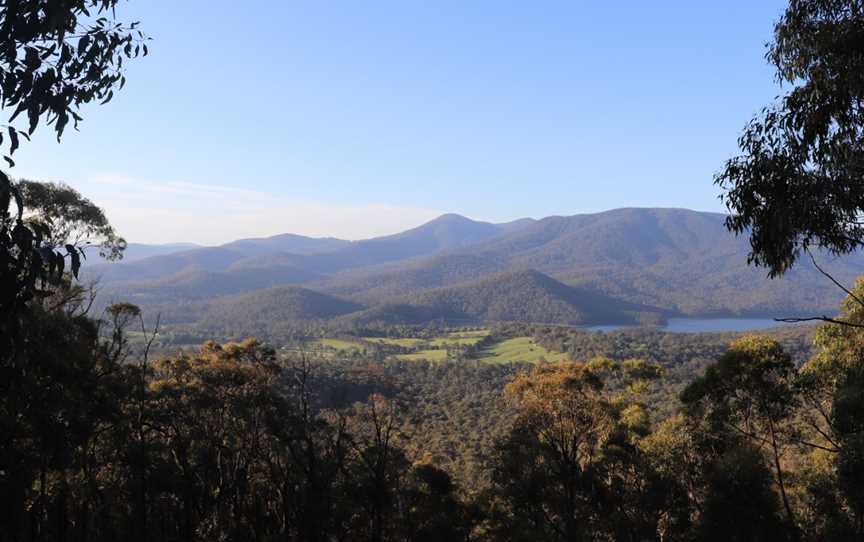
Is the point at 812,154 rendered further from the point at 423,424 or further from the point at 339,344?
the point at 339,344

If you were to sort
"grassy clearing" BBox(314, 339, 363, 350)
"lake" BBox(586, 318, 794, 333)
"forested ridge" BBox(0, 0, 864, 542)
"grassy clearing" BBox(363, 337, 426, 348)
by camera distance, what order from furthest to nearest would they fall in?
"lake" BBox(586, 318, 794, 333)
"grassy clearing" BBox(363, 337, 426, 348)
"grassy clearing" BBox(314, 339, 363, 350)
"forested ridge" BBox(0, 0, 864, 542)

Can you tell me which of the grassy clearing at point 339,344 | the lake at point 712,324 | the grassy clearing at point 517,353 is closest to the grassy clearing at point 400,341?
the grassy clearing at point 339,344

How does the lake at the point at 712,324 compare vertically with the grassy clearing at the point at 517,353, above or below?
below

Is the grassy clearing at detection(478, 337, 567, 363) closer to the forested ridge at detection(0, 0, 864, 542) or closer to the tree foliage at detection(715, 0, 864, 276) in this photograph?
the forested ridge at detection(0, 0, 864, 542)

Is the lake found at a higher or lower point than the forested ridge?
lower

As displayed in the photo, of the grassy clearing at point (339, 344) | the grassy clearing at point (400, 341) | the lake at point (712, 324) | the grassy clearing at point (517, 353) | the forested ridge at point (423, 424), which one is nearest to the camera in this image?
the forested ridge at point (423, 424)

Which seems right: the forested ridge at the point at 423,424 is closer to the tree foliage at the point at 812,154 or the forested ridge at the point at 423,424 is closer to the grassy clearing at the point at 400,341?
the tree foliage at the point at 812,154

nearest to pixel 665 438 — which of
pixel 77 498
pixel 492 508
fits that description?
pixel 492 508

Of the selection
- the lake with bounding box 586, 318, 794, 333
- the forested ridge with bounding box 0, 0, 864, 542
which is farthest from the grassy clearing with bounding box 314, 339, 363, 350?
the lake with bounding box 586, 318, 794, 333

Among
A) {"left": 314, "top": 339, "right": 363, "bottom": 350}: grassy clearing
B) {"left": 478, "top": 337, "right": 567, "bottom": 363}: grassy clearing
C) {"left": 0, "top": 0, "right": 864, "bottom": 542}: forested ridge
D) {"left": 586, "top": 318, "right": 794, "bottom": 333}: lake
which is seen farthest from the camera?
{"left": 586, "top": 318, "right": 794, "bottom": 333}: lake

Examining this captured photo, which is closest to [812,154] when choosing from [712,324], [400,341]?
[400,341]
